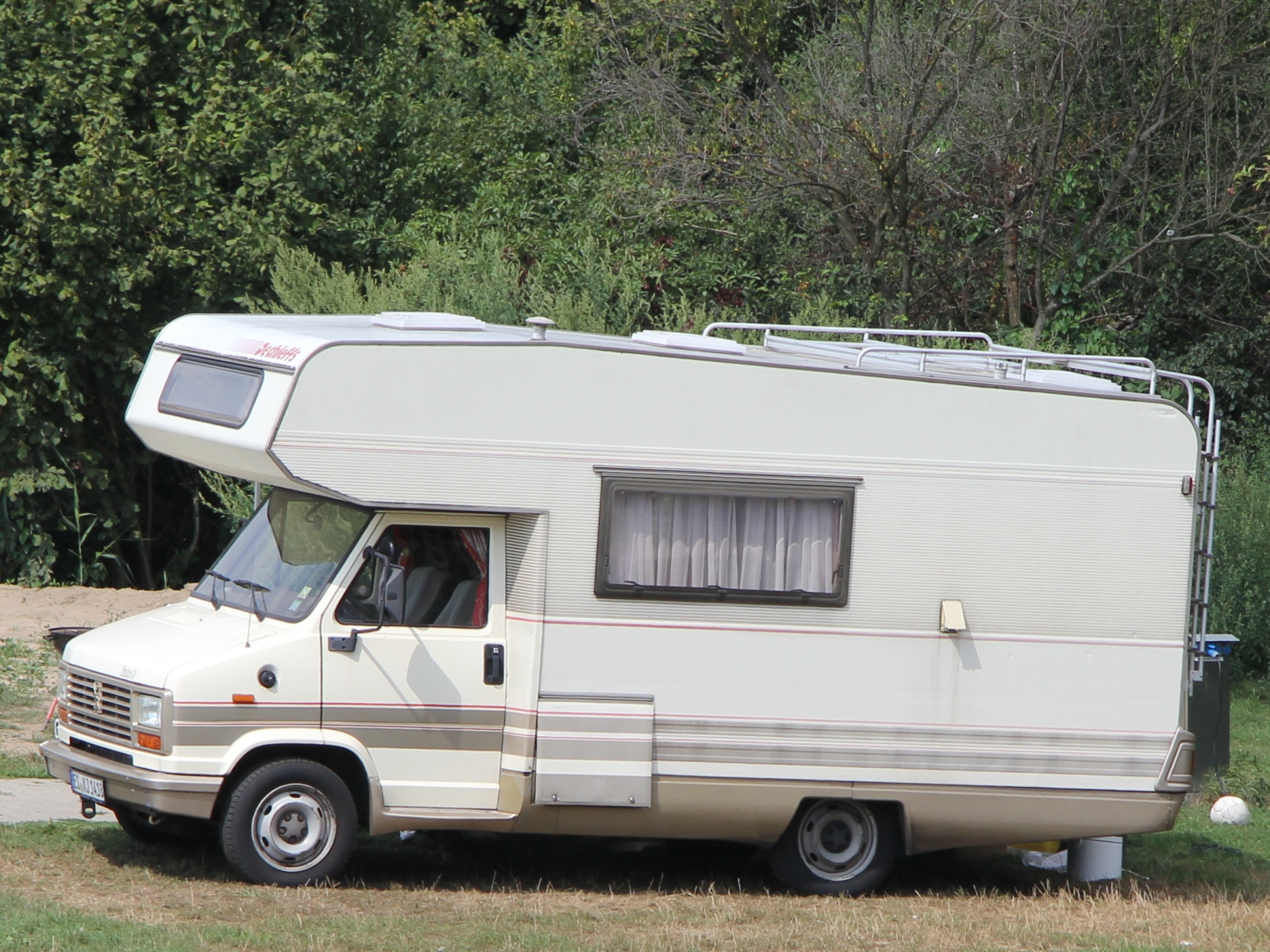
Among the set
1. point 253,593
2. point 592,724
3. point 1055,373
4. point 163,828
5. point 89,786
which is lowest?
point 163,828

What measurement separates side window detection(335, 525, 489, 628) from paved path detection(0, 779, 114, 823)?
103 inches

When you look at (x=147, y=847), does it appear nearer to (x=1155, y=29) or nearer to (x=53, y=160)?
(x=53, y=160)

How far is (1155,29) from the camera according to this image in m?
16.4

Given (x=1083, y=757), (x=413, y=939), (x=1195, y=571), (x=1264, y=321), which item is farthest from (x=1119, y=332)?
(x=413, y=939)

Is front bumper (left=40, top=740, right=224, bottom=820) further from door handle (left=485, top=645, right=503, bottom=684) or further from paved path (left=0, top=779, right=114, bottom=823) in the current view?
paved path (left=0, top=779, right=114, bottom=823)

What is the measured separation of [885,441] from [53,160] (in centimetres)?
1360

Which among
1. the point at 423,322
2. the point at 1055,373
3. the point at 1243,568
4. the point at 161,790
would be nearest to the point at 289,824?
the point at 161,790

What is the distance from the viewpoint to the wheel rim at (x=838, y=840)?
8000mm

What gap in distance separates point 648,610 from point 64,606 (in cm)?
1050

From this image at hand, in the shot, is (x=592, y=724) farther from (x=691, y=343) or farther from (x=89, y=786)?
(x=89, y=786)

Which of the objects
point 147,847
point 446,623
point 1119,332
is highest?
point 1119,332

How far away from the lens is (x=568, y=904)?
757cm

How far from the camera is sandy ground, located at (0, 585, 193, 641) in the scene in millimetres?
15125

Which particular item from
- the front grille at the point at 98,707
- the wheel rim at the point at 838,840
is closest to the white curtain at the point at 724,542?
the wheel rim at the point at 838,840
